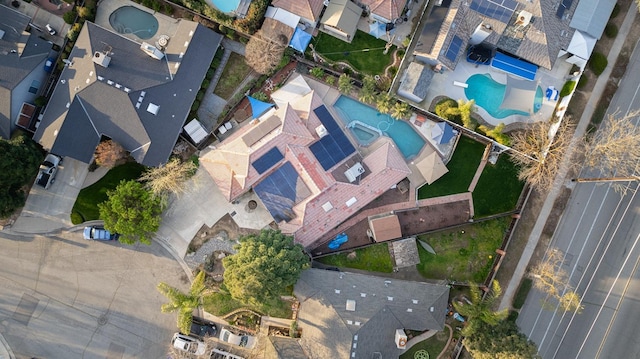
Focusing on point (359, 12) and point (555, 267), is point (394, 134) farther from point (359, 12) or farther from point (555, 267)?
point (555, 267)

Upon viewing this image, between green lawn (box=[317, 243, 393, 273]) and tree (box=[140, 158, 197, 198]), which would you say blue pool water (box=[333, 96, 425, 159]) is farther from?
tree (box=[140, 158, 197, 198])

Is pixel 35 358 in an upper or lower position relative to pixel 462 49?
lower

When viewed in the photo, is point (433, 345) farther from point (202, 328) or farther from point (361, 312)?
point (202, 328)

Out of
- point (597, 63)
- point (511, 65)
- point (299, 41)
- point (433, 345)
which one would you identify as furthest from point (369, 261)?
point (597, 63)

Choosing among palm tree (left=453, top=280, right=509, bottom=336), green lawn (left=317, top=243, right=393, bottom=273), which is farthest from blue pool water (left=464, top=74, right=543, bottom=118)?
green lawn (left=317, top=243, right=393, bottom=273)

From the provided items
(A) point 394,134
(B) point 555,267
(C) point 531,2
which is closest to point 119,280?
(A) point 394,134

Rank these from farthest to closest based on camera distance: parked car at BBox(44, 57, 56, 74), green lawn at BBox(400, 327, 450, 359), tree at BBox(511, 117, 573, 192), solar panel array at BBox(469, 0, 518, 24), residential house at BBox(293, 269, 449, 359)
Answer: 1. green lawn at BBox(400, 327, 450, 359)
2. parked car at BBox(44, 57, 56, 74)
3. tree at BBox(511, 117, 573, 192)
4. residential house at BBox(293, 269, 449, 359)
5. solar panel array at BBox(469, 0, 518, 24)

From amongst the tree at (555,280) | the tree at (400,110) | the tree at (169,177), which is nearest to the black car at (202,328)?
the tree at (169,177)
